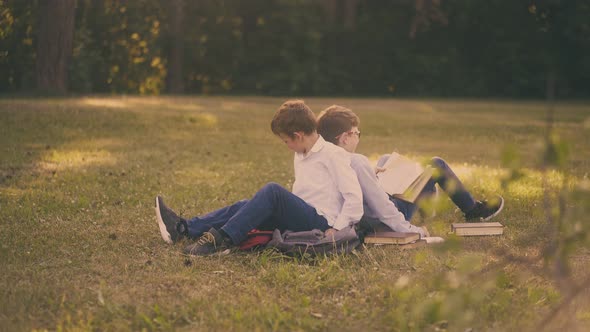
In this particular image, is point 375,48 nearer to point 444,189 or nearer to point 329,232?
point 444,189

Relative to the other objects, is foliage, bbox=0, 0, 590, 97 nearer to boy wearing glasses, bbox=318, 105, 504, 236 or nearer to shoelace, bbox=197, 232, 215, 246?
boy wearing glasses, bbox=318, 105, 504, 236

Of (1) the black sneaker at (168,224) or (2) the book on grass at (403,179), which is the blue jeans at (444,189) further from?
(1) the black sneaker at (168,224)

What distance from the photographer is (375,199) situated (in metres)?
5.34

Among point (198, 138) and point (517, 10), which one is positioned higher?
point (517, 10)

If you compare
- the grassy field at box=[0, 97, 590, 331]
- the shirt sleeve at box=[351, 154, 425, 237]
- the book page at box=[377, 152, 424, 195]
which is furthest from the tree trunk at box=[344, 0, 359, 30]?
the shirt sleeve at box=[351, 154, 425, 237]

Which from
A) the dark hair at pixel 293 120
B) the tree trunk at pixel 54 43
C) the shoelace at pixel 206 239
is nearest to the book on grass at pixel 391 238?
the dark hair at pixel 293 120

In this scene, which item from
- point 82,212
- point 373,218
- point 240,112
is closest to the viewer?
point 373,218

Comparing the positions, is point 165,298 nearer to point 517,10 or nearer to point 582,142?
point 582,142

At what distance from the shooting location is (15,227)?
18.6 ft

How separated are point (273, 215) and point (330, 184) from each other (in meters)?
0.48

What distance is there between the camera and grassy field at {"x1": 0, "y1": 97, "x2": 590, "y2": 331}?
3.63 m

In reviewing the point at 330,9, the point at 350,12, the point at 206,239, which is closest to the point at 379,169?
the point at 206,239

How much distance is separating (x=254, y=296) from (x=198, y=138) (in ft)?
28.5

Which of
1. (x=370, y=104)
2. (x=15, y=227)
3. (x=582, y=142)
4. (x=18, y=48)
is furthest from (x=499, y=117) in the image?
(x=15, y=227)
